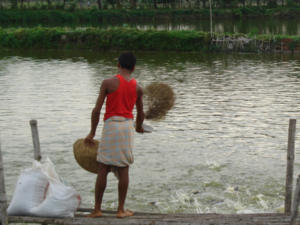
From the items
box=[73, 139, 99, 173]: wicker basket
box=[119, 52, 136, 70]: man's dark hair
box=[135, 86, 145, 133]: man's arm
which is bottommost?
box=[73, 139, 99, 173]: wicker basket

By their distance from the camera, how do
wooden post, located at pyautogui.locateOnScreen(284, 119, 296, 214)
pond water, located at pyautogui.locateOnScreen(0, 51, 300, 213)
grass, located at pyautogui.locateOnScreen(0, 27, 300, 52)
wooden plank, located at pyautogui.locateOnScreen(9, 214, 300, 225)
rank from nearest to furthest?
wooden plank, located at pyautogui.locateOnScreen(9, 214, 300, 225), wooden post, located at pyautogui.locateOnScreen(284, 119, 296, 214), pond water, located at pyautogui.locateOnScreen(0, 51, 300, 213), grass, located at pyautogui.locateOnScreen(0, 27, 300, 52)

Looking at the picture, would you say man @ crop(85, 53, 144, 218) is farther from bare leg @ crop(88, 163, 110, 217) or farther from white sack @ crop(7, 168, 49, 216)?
white sack @ crop(7, 168, 49, 216)

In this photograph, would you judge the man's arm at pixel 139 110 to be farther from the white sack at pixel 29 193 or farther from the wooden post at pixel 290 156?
the wooden post at pixel 290 156

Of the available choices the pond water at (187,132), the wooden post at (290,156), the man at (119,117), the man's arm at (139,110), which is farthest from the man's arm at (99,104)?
the pond water at (187,132)

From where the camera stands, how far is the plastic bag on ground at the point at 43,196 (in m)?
4.55

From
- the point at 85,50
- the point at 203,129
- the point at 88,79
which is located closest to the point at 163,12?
the point at 85,50

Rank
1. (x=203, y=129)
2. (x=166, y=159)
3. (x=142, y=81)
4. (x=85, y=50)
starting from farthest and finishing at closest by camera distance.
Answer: (x=85, y=50), (x=142, y=81), (x=203, y=129), (x=166, y=159)

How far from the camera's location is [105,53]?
24594 mm

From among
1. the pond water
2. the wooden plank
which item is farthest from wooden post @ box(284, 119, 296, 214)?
the pond water

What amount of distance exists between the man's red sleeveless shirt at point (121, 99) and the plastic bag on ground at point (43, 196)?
27.1 inches

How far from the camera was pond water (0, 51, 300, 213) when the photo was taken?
273 inches

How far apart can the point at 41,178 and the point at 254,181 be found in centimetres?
352

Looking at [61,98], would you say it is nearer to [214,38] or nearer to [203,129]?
[203,129]

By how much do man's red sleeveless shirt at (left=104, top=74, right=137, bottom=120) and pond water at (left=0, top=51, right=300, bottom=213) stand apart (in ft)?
6.73
